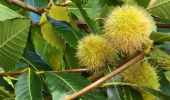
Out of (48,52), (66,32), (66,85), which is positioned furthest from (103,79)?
(48,52)

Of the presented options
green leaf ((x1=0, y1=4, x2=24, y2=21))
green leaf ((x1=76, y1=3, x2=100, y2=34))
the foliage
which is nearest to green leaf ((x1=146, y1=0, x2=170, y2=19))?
the foliage

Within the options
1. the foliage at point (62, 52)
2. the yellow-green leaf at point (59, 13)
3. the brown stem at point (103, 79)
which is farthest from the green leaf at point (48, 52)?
the brown stem at point (103, 79)

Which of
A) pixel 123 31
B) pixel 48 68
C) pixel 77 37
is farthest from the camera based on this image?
pixel 48 68

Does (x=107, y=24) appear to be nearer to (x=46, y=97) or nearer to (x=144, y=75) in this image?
(x=144, y=75)

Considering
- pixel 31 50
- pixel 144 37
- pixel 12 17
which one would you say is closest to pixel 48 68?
pixel 31 50

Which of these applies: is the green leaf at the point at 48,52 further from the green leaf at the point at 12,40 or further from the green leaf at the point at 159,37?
the green leaf at the point at 159,37

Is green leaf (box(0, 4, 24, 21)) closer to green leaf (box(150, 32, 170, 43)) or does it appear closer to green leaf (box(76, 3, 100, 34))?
green leaf (box(76, 3, 100, 34))
